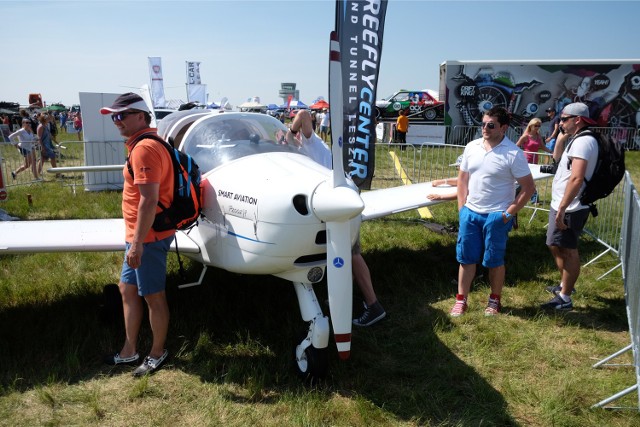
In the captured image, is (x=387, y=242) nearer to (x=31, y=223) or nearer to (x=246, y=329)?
(x=246, y=329)

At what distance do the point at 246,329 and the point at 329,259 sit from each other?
156cm

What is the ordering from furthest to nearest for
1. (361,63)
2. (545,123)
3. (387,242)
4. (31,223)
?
(545,123)
(361,63)
(387,242)
(31,223)

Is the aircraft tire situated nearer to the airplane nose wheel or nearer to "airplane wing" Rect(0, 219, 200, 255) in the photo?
the airplane nose wheel

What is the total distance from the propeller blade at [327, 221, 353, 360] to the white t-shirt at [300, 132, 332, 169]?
152cm

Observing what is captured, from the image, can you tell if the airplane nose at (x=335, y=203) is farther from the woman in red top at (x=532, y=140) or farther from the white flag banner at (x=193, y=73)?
the white flag banner at (x=193, y=73)

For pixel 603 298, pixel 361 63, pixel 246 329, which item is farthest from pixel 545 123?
pixel 246 329

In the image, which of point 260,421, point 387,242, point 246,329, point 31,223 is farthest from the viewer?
point 387,242

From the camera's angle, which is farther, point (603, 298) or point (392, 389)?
point (603, 298)

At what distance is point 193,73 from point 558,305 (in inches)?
1258

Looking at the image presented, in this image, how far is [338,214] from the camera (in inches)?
123

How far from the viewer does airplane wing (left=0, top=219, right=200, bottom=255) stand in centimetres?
416

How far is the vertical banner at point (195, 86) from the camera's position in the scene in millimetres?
28158

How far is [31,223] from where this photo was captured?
16.0ft

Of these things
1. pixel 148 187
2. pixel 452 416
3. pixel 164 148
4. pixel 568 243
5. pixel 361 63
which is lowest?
pixel 452 416
